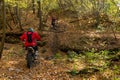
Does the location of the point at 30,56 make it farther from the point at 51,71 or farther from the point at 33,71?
the point at 51,71

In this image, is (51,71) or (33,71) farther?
(51,71)

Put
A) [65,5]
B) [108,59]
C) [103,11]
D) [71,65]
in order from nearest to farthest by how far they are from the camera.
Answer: [71,65] → [108,59] → [103,11] → [65,5]

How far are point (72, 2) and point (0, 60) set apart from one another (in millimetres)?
19058

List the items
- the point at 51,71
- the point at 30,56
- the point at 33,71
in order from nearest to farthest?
the point at 33,71, the point at 51,71, the point at 30,56

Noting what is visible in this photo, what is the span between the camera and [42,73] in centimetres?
1127

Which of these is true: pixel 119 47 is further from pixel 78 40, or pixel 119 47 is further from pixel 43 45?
pixel 43 45

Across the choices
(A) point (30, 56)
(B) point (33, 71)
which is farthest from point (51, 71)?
(A) point (30, 56)

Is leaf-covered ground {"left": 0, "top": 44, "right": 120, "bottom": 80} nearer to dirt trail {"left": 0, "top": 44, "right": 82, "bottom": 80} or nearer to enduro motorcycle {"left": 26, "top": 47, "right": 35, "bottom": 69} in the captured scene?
dirt trail {"left": 0, "top": 44, "right": 82, "bottom": 80}

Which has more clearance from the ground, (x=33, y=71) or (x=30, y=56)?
(x=30, y=56)

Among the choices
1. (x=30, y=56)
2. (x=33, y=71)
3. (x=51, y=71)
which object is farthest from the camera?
(x=30, y=56)

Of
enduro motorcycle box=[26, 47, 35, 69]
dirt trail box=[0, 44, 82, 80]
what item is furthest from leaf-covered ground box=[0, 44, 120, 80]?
enduro motorcycle box=[26, 47, 35, 69]

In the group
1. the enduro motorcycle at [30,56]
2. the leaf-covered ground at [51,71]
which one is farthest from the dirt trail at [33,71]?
the enduro motorcycle at [30,56]

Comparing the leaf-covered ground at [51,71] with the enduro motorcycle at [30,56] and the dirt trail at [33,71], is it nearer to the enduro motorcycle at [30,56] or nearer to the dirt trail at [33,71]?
the dirt trail at [33,71]

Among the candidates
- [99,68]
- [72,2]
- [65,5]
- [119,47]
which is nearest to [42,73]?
[99,68]
